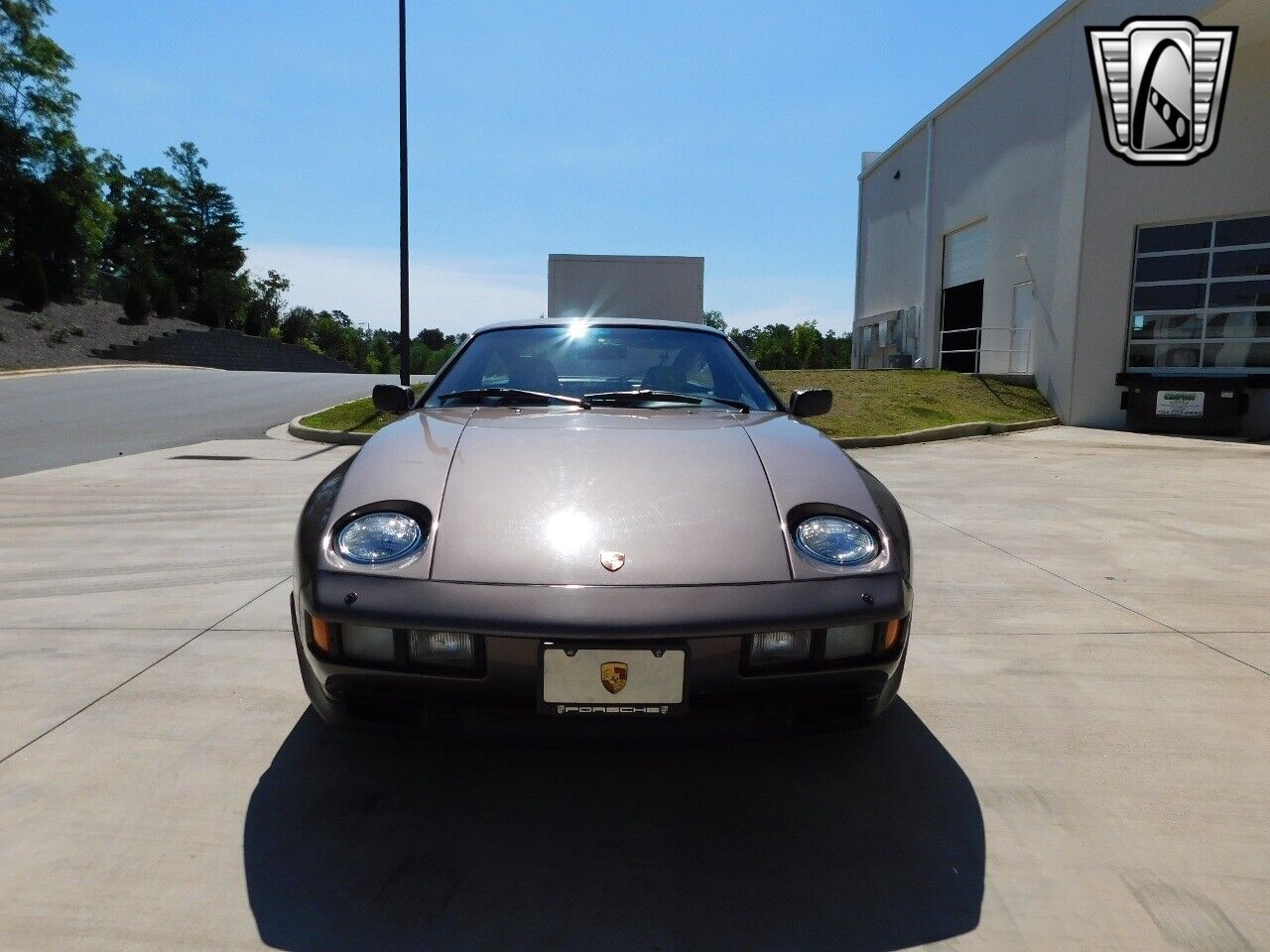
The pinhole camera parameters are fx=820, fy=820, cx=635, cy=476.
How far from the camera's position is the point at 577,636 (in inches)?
68.3

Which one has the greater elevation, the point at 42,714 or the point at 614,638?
the point at 614,638

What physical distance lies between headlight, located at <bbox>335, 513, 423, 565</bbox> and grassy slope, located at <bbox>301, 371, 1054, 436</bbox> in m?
9.27

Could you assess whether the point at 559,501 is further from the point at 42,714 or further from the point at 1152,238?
the point at 1152,238

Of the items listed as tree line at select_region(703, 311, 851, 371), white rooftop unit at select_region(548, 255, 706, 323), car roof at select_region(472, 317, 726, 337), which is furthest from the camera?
tree line at select_region(703, 311, 851, 371)

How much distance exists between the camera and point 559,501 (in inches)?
81.0

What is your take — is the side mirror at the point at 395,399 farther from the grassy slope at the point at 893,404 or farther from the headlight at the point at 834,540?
the grassy slope at the point at 893,404

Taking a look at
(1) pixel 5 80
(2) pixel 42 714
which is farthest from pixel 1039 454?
(1) pixel 5 80

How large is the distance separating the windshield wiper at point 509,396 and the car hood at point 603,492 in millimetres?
204

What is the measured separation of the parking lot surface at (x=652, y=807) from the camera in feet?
5.54

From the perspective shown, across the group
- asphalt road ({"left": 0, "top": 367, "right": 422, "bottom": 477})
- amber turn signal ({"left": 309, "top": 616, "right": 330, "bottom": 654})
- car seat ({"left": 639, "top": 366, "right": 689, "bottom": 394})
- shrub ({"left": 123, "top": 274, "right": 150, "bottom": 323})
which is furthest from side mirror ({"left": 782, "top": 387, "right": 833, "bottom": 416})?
shrub ({"left": 123, "top": 274, "right": 150, "bottom": 323})

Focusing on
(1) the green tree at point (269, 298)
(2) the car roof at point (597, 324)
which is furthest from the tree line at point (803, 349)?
(2) the car roof at point (597, 324)

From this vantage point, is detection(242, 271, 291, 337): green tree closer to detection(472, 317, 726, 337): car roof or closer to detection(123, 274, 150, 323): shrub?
detection(123, 274, 150, 323): shrub

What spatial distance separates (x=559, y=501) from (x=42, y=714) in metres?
1.87

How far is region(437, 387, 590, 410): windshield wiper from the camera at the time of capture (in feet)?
9.52
